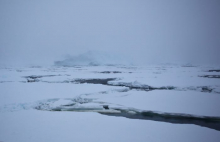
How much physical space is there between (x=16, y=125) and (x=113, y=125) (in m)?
1.93

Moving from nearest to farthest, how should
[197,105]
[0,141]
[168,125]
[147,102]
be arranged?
1. [0,141]
2. [168,125]
3. [197,105]
4. [147,102]

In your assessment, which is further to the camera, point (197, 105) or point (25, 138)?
point (197, 105)

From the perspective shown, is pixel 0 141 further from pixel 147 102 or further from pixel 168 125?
pixel 147 102

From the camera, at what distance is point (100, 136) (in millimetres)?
2701

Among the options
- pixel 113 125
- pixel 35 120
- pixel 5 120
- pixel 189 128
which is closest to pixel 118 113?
pixel 113 125

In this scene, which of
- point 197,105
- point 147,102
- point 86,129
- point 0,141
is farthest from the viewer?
point 147,102

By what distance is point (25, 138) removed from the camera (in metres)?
2.60

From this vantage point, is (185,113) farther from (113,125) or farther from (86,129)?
(86,129)

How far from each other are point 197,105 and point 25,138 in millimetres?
4456

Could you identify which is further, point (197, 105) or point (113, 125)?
point (197, 105)

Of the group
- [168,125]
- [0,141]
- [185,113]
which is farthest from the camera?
[185,113]

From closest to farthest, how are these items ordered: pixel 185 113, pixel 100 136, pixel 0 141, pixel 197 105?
pixel 0 141, pixel 100 136, pixel 185 113, pixel 197 105

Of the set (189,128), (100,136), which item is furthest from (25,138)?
(189,128)

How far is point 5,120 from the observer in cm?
332
